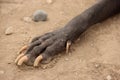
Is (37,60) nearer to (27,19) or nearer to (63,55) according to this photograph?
(63,55)

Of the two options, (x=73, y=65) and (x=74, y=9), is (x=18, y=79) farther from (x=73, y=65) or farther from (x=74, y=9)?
(x=74, y=9)

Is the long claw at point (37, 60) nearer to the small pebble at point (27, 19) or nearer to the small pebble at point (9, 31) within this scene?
the small pebble at point (9, 31)

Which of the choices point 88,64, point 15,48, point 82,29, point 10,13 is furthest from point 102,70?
point 10,13

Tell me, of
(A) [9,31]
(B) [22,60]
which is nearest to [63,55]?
(B) [22,60]

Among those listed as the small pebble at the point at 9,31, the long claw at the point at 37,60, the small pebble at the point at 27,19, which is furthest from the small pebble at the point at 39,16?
the long claw at the point at 37,60

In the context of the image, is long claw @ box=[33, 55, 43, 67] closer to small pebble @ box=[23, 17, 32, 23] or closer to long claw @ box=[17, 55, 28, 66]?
long claw @ box=[17, 55, 28, 66]

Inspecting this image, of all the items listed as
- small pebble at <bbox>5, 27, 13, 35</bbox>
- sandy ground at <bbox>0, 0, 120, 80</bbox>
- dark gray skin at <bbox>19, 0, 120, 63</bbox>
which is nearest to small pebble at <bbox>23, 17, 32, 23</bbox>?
sandy ground at <bbox>0, 0, 120, 80</bbox>
